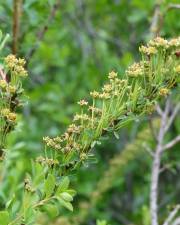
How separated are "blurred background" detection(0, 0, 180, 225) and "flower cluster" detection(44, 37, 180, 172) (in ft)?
4.84

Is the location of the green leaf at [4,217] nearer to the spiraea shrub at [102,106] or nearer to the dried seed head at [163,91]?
the spiraea shrub at [102,106]

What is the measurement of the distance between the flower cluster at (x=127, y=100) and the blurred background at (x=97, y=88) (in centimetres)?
147

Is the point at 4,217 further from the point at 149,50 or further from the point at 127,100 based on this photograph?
the point at 149,50

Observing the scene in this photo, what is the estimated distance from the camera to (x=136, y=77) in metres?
1.35

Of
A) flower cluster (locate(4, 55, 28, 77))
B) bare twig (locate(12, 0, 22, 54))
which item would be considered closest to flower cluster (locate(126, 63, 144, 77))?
flower cluster (locate(4, 55, 28, 77))

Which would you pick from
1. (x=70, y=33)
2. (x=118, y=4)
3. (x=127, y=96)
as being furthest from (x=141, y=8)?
(x=127, y=96)

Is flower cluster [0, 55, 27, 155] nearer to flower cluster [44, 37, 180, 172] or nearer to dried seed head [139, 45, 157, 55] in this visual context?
flower cluster [44, 37, 180, 172]

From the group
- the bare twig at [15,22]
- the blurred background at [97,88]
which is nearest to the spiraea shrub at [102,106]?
the bare twig at [15,22]

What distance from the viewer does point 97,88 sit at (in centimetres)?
363

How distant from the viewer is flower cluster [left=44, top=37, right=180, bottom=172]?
1.35 meters

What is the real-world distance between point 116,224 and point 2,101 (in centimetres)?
237

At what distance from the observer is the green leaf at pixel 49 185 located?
1.35m

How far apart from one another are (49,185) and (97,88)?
2.28 meters

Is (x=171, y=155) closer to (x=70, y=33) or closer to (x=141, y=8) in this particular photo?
(x=141, y=8)
